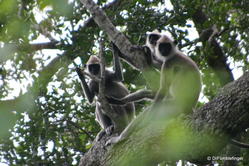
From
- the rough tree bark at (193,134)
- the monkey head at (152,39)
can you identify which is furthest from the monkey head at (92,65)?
the rough tree bark at (193,134)

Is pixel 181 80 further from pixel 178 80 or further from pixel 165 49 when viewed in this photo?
pixel 165 49

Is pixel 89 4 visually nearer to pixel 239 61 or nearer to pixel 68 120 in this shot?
pixel 68 120

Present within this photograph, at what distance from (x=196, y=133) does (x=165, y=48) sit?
230 centimetres

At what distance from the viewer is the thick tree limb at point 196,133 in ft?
13.2

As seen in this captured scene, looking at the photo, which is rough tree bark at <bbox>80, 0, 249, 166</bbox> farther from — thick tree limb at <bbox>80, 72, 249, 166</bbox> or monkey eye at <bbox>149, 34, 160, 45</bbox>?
monkey eye at <bbox>149, 34, 160, 45</bbox>

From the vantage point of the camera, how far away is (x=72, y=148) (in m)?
6.77

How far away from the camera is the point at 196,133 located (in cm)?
414

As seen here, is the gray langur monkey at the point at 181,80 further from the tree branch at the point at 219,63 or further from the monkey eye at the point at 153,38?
the tree branch at the point at 219,63

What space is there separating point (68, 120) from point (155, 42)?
5.86 feet

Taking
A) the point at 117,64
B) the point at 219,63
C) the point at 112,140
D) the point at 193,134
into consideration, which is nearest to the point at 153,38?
the point at 117,64

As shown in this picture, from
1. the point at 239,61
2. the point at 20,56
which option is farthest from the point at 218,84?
the point at 20,56

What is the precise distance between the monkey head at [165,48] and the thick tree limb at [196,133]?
174 centimetres

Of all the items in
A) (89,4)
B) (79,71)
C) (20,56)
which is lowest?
(79,71)

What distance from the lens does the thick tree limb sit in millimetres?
4023
